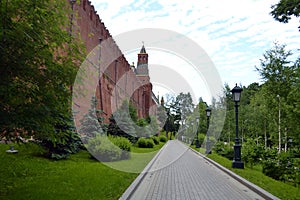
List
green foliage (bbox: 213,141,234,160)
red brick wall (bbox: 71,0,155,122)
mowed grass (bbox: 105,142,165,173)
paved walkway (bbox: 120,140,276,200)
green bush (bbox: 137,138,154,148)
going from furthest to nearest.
→ green bush (bbox: 137,138,154,148) → red brick wall (bbox: 71,0,155,122) → green foliage (bbox: 213,141,234,160) → mowed grass (bbox: 105,142,165,173) → paved walkway (bbox: 120,140,276,200)

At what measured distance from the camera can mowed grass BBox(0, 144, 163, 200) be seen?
268 inches

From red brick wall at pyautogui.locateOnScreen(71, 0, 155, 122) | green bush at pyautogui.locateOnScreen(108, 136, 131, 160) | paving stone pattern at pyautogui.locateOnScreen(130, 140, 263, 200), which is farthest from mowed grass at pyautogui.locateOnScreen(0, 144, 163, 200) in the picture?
red brick wall at pyautogui.locateOnScreen(71, 0, 155, 122)

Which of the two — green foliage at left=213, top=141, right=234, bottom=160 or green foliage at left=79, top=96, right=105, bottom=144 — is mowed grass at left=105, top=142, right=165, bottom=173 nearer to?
green foliage at left=79, top=96, right=105, bottom=144

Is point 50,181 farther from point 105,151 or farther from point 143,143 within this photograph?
point 143,143

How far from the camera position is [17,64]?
534 centimetres

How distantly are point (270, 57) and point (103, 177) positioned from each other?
17429 mm

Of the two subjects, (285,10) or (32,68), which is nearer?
(32,68)

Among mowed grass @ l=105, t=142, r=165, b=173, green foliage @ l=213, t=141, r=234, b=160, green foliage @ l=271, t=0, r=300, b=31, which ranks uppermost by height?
green foliage @ l=271, t=0, r=300, b=31

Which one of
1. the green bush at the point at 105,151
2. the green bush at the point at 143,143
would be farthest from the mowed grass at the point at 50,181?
the green bush at the point at 143,143

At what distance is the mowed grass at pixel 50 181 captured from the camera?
6.80m

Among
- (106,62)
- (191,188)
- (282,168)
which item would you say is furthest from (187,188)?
(106,62)

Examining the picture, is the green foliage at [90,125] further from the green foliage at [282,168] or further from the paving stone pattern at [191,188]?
the green foliage at [282,168]

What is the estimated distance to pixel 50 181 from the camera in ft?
27.2

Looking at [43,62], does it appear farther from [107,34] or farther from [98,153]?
[107,34]
